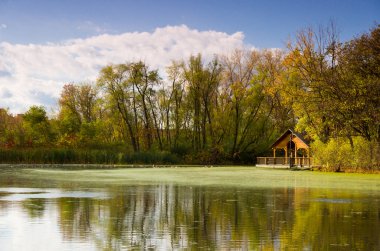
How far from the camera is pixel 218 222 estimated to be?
13062 mm

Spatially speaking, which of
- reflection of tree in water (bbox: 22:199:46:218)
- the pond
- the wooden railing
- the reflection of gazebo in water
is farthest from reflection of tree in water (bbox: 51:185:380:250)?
the reflection of gazebo in water

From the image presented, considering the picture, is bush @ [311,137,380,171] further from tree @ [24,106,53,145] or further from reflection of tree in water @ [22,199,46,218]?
tree @ [24,106,53,145]

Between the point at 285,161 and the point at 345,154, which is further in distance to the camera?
the point at 285,161

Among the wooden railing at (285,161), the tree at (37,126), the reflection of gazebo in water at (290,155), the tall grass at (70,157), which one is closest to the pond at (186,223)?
the wooden railing at (285,161)

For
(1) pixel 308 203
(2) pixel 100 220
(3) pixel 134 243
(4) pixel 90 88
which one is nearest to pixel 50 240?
(3) pixel 134 243

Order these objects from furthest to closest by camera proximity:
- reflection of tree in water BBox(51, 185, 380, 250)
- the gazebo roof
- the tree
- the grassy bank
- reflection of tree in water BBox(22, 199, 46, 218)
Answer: the tree, the gazebo roof, the grassy bank, reflection of tree in water BBox(22, 199, 46, 218), reflection of tree in water BBox(51, 185, 380, 250)

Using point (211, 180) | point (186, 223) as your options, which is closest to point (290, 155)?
point (211, 180)

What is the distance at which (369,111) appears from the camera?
1880 inches

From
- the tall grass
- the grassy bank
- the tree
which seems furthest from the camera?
the tree

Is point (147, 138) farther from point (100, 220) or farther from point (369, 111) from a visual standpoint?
point (100, 220)

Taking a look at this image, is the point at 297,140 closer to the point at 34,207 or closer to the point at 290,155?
the point at 290,155

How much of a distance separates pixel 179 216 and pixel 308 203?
5555 millimetres

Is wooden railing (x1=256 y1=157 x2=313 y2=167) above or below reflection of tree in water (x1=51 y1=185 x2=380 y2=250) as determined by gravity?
above

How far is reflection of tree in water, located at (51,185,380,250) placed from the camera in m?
10.3
